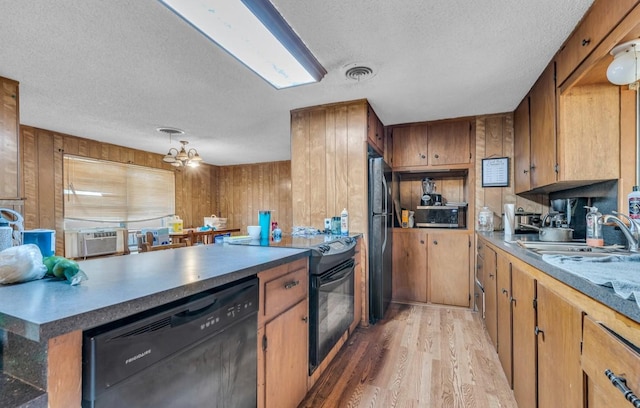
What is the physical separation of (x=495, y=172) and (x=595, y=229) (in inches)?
63.9

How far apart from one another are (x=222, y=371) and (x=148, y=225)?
5.06 metres

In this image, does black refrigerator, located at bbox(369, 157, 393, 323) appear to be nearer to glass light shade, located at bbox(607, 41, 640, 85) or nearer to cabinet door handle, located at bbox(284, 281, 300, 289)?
cabinet door handle, located at bbox(284, 281, 300, 289)

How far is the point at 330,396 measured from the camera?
1750mm

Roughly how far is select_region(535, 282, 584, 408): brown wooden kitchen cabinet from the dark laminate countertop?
3.67 feet

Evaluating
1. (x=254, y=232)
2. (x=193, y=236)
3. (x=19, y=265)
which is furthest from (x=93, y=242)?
(x=19, y=265)

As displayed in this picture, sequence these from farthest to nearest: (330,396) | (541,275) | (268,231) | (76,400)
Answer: (268,231), (330,396), (541,275), (76,400)

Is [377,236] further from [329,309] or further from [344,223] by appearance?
[329,309]

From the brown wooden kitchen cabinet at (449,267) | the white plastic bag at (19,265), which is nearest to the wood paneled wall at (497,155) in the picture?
the brown wooden kitchen cabinet at (449,267)

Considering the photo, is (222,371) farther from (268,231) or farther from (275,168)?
(275,168)

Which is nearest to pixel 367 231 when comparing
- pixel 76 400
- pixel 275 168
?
pixel 76 400

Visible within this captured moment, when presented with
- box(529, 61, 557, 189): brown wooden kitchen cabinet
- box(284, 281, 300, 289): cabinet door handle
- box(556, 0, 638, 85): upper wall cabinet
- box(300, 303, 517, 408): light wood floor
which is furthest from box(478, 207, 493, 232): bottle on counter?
box(284, 281, 300, 289): cabinet door handle

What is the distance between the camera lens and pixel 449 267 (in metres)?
3.32

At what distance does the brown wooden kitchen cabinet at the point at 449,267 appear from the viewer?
3.26 m

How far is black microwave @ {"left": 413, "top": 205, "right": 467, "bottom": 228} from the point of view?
342cm
